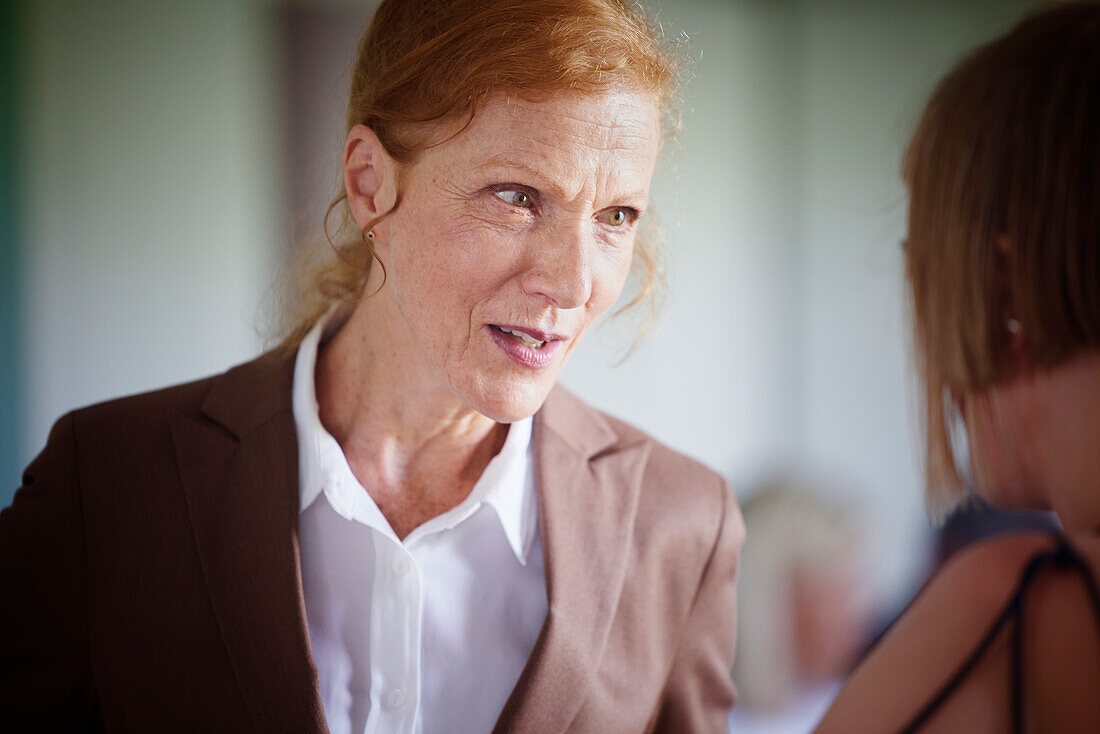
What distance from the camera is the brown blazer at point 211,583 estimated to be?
75 cm

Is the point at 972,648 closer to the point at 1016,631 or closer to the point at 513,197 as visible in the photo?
the point at 1016,631

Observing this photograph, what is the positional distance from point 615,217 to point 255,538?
0.50 m

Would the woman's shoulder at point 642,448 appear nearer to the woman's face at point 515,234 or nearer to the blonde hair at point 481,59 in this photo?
the woman's face at point 515,234

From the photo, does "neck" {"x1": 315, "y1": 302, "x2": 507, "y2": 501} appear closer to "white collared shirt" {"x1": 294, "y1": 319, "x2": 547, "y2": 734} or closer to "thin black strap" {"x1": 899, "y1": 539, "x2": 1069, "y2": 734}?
"white collared shirt" {"x1": 294, "y1": 319, "x2": 547, "y2": 734}

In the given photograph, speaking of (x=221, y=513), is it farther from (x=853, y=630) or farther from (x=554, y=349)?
(x=853, y=630)

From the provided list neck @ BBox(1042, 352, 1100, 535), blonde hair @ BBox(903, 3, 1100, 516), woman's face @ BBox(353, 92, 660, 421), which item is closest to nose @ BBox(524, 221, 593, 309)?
woman's face @ BBox(353, 92, 660, 421)

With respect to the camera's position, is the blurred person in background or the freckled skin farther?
the blurred person in background

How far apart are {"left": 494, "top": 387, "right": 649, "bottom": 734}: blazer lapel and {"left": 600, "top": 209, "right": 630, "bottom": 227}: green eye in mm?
253

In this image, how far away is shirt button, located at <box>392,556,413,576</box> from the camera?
0.81 meters

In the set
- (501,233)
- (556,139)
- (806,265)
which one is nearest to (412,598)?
(501,233)

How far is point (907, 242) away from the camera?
0.85 m

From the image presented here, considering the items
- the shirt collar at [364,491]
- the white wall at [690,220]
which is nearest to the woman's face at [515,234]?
the shirt collar at [364,491]

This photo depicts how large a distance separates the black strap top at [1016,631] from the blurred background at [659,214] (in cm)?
49

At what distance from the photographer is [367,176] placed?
2.66 feet
